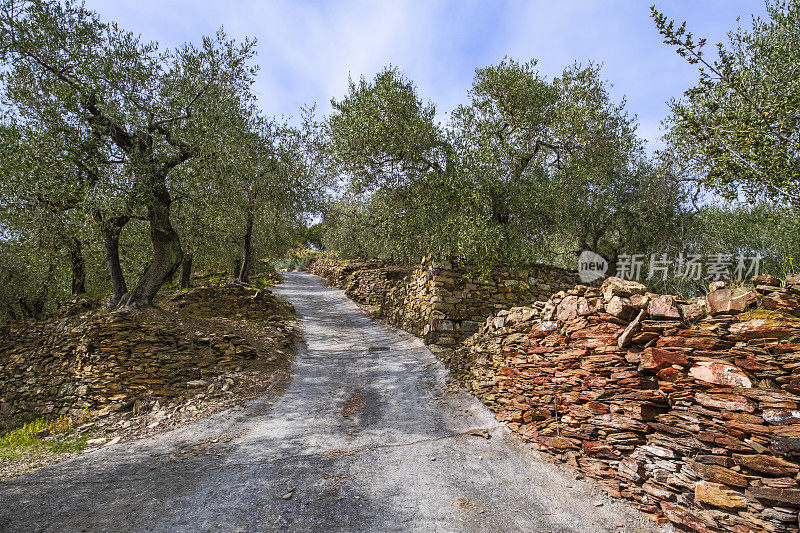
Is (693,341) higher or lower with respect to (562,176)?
lower

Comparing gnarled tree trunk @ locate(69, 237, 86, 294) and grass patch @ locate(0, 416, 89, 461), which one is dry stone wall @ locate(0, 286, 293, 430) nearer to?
grass patch @ locate(0, 416, 89, 461)

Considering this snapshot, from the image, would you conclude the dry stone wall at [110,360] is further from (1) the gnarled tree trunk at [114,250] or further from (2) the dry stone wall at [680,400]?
(2) the dry stone wall at [680,400]

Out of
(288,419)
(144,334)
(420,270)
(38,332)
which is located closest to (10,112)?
(38,332)

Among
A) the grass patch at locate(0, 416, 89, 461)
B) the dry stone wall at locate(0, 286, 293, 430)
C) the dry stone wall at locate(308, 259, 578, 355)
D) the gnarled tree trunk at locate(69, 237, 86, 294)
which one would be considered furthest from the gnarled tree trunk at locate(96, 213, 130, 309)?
the dry stone wall at locate(308, 259, 578, 355)

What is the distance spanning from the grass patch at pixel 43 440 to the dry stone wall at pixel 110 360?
1.91 ft

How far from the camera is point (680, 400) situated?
506 centimetres

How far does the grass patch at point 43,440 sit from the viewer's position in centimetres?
764

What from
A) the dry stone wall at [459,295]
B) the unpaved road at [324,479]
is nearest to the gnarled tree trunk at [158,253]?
the unpaved road at [324,479]

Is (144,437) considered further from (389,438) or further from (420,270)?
(420,270)

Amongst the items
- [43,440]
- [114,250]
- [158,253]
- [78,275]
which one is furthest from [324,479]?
[78,275]

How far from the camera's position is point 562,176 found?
16.2m

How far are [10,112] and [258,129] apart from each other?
1055 cm

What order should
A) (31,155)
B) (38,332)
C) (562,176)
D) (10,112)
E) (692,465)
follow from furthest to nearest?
(562,176) → (38,332) → (10,112) → (31,155) → (692,465)

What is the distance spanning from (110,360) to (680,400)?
13429 mm
